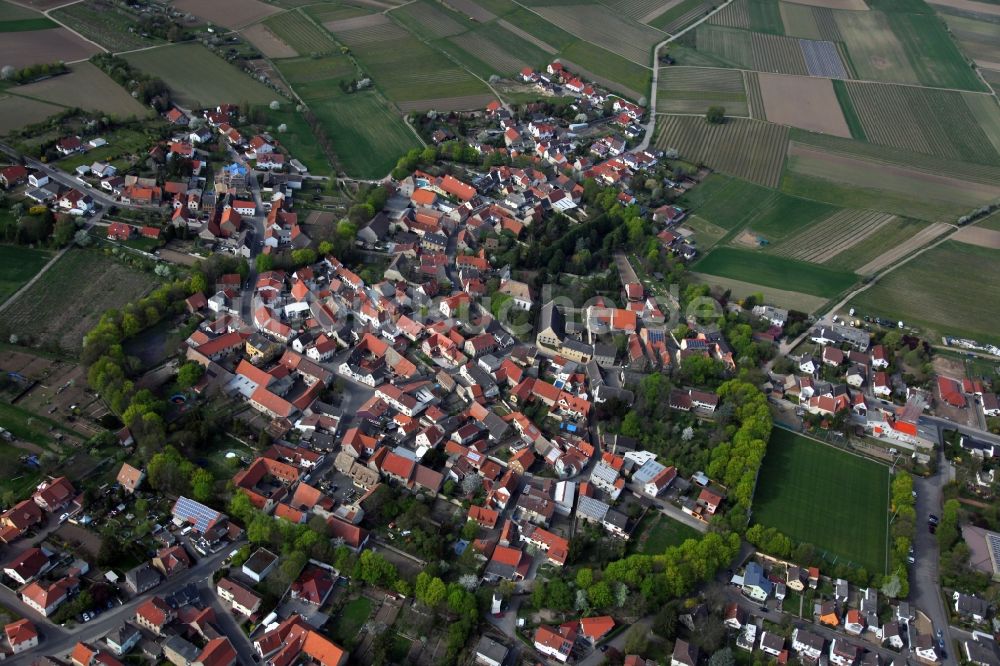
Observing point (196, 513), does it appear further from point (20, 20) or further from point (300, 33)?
point (20, 20)

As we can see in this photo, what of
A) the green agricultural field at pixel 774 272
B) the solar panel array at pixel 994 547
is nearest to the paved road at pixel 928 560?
the solar panel array at pixel 994 547

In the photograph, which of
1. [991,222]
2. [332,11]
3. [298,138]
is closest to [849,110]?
[991,222]

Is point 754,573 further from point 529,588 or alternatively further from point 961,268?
point 961,268

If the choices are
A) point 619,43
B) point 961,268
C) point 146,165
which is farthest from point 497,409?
point 619,43

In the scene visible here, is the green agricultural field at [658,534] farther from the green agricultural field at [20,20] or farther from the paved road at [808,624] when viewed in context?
the green agricultural field at [20,20]

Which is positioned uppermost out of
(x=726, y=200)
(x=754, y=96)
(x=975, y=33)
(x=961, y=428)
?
(x=975, y=33)

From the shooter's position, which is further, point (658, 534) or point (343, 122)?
point (343, 122)

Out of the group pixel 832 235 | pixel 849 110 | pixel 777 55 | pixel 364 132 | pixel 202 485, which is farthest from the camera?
pixel 777 55
